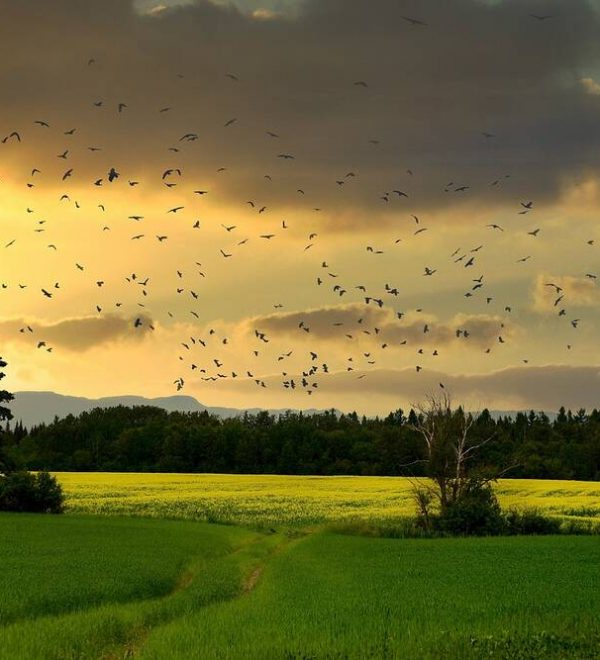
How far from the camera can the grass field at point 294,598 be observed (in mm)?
20703

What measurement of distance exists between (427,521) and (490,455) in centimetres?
7326

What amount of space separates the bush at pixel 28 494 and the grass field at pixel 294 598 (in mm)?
19354

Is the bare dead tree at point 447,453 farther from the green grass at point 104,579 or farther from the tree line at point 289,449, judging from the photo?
the tree line at point 289,449

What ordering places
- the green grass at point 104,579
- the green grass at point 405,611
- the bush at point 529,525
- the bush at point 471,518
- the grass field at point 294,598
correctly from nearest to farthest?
1. the green grass at point 405,611
2. the grass field at point 294,598
3. the green grass at point 104,579
4. the bush at point 471,518
5. the bush at point 529,525

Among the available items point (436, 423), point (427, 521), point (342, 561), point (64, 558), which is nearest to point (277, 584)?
point (342, 561)

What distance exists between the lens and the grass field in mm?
20703

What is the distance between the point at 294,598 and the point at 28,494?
163ft

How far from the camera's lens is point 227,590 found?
105 ft

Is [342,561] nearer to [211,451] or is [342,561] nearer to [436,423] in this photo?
[436,423]

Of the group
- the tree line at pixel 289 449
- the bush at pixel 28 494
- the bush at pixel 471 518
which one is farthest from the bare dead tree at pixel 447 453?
the tree line at pixel 289 449

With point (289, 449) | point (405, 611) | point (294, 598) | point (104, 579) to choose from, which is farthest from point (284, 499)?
point (289, 449)

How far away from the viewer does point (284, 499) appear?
270 ft

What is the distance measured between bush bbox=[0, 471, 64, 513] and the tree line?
70756 millimetres

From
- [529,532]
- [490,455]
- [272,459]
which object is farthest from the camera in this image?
[272,459]
